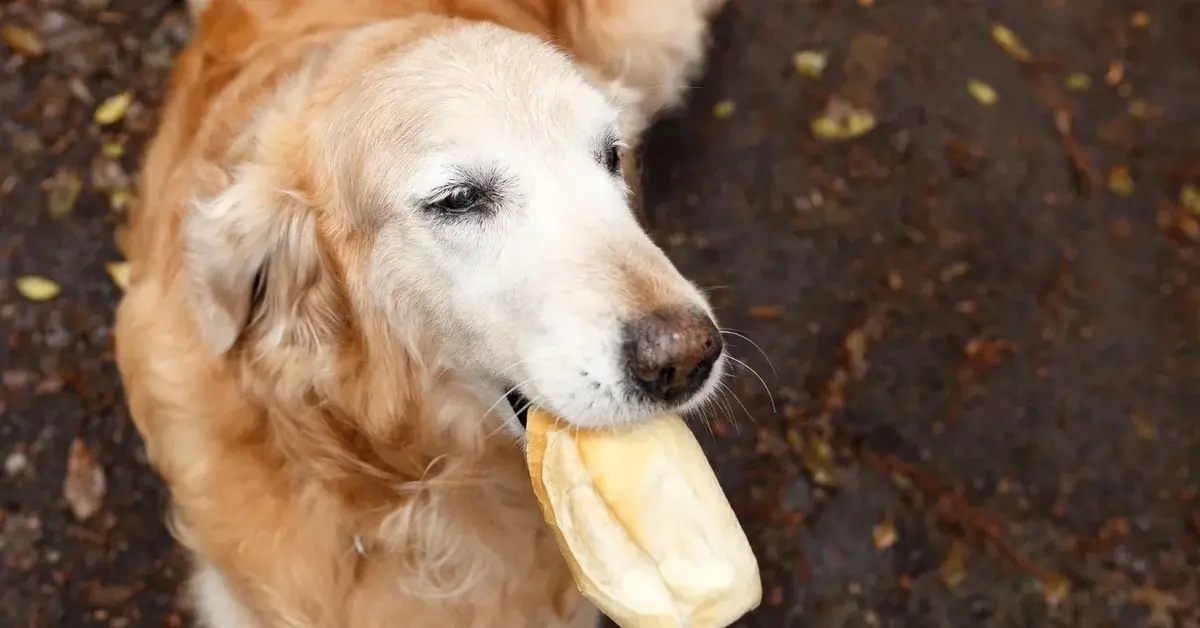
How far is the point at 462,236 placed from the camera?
4.88ft

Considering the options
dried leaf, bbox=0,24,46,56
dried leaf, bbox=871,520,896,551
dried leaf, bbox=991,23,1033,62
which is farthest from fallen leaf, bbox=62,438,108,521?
dried leaf, bbox=991,23,1033,62

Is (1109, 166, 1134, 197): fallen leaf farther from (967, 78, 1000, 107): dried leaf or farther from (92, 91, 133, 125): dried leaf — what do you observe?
(92, 91, 133, 125): dried leaf

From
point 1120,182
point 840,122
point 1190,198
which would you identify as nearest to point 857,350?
point 840,122

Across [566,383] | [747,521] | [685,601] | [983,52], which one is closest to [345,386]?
[566,383]

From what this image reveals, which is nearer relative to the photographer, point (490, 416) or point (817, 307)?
point (490, 416)

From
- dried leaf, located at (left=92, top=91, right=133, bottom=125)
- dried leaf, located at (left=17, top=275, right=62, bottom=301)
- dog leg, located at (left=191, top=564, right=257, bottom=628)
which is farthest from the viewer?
dried leaf, located at (left=92, top=91, right=133, bottom=125)

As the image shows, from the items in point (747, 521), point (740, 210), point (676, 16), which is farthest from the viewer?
point (740, 210)

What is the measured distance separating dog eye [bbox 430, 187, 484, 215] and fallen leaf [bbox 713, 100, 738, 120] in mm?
1914

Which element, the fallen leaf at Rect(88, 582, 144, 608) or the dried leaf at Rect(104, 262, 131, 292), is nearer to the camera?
the fallen leaf at Rect(88, 582, 144, 608)

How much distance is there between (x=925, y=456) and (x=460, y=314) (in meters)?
1.83

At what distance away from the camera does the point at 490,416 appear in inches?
67.7

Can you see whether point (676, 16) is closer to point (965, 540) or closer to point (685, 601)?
point (965, 540)

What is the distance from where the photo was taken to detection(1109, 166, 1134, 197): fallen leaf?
3.27 m

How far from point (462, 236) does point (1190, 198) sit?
9.52 feet
